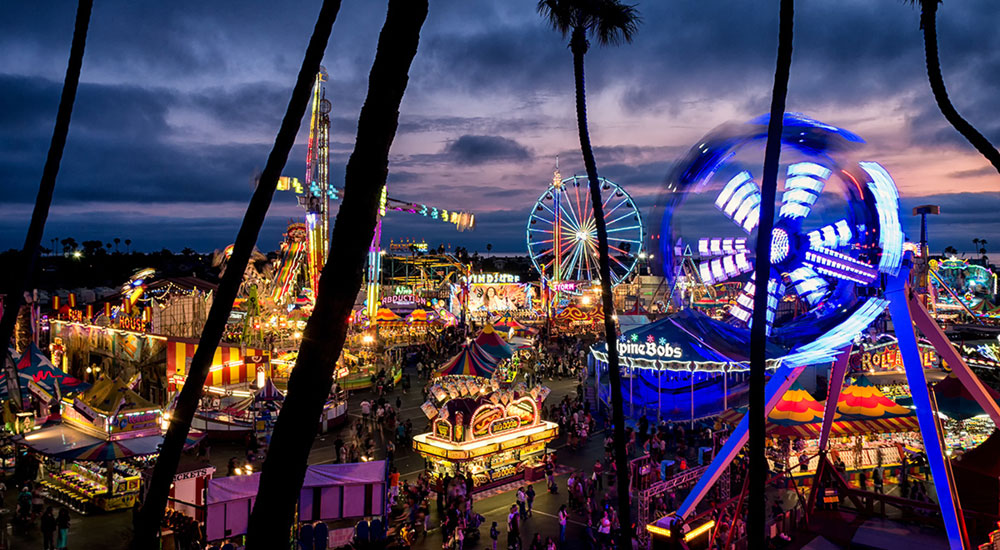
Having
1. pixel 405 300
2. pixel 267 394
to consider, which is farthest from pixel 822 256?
pixel 405 300

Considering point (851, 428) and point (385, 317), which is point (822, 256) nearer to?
point (851, 428)

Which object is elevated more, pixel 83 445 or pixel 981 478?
pixel 981 478

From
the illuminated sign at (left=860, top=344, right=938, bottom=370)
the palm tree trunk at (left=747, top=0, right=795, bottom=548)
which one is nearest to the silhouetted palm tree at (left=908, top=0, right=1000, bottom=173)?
the palm tree trunk at (left=747, top=0, right=795, bottom=548)

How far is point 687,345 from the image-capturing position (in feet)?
66.5

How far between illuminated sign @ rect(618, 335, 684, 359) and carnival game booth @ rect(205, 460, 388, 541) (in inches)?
443

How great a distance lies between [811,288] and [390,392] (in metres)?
21.2

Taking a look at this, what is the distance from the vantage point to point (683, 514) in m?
12.5

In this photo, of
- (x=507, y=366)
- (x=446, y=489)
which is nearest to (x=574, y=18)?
(x=446, y=489)

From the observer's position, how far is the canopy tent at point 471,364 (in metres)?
22.8

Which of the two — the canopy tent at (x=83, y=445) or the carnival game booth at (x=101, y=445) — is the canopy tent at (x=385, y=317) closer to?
the carnival game booth at (x=101, y=445)

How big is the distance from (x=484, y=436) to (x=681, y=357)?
6491mm

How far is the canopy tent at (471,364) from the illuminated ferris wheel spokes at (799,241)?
1133cm

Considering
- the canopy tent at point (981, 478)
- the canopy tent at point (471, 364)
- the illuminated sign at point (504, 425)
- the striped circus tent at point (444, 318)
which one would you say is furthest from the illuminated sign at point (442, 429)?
the striped circus tent at point (444, 318)

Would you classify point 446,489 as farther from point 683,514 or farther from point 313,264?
point 313,264
